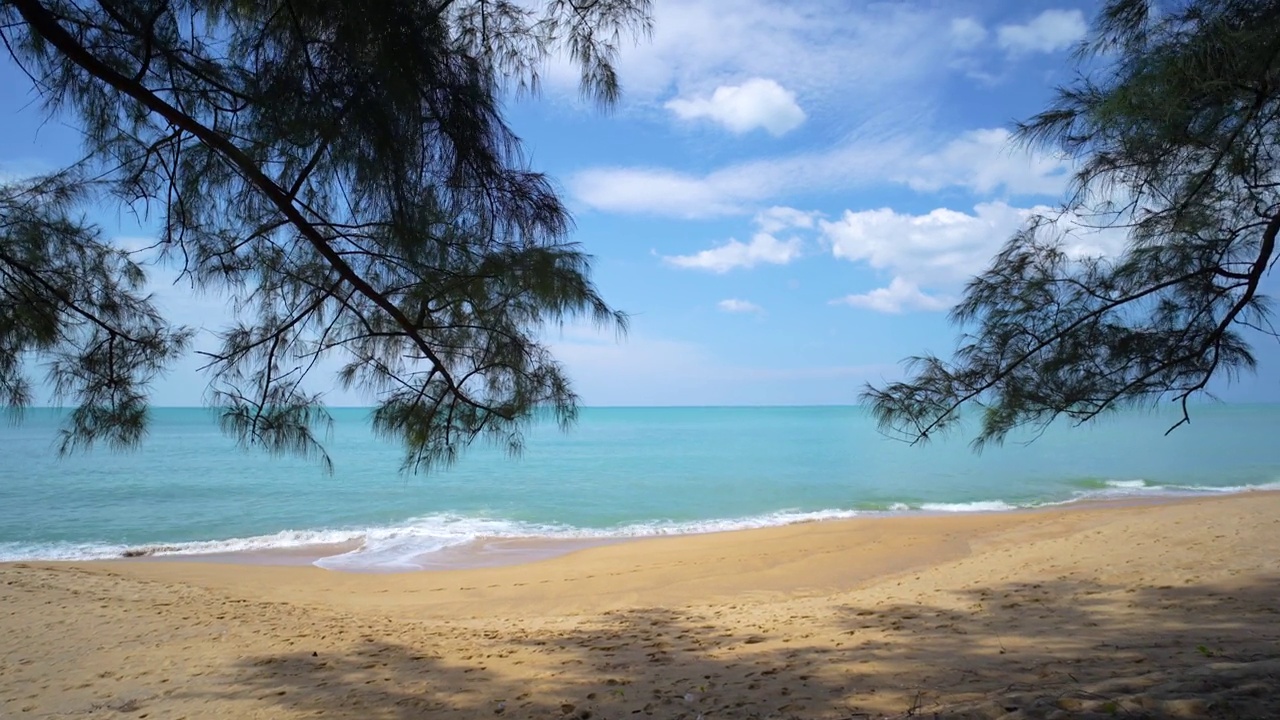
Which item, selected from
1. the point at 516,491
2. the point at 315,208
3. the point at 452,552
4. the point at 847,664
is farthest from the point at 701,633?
the point at 516,491

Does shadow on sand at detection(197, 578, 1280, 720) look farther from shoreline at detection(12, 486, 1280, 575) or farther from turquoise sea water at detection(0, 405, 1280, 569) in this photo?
shoreline at detection(12, 486, 1280, 575)

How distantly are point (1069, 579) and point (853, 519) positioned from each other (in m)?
6.99

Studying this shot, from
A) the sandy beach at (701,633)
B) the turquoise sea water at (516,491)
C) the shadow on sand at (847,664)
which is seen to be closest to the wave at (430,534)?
the turquoise sea water at (516,491)

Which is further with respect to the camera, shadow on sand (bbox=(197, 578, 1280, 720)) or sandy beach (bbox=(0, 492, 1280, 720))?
sandy beach (bbox=(0, 492, 1280, 720))

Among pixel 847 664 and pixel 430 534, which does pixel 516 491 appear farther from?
pixel 847 664

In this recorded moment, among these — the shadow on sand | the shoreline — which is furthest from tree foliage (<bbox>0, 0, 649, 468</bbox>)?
the shoreline

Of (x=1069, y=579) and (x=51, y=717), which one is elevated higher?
(x=1069, y=579)

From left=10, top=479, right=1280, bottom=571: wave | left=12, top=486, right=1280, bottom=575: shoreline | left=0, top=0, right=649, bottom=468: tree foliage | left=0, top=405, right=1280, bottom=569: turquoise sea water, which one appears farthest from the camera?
left=0, top=405, right=1280, bottom=569: turquoise sea water

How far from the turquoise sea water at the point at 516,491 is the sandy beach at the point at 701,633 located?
187 cm

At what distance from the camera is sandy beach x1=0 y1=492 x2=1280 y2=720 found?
3291mm

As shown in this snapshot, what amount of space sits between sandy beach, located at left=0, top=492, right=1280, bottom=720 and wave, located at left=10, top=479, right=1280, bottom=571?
63.5 inches

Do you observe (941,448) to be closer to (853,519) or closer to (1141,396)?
(853,519)

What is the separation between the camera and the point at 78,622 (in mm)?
6414

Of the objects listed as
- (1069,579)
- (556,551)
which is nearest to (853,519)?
(556,551)
